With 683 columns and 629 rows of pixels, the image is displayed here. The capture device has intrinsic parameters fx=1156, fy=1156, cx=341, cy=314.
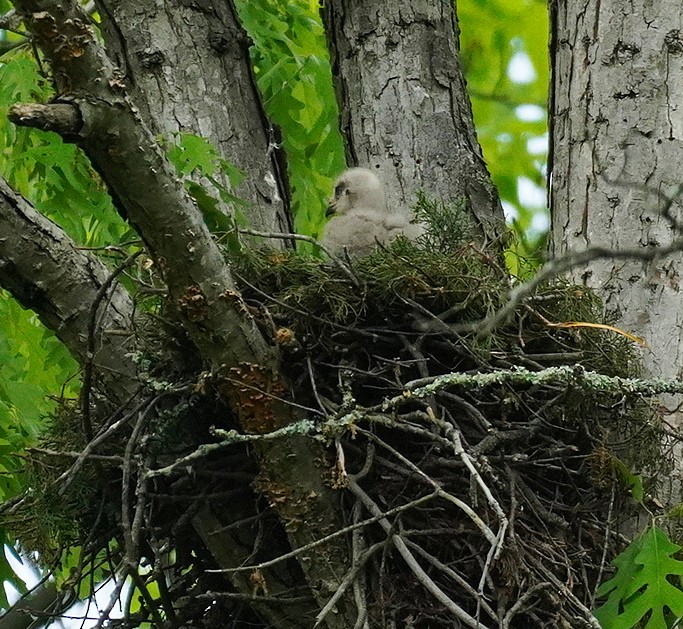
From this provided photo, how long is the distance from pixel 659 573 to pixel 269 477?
3.48 ft

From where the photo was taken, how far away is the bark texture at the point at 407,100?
4.39 meters

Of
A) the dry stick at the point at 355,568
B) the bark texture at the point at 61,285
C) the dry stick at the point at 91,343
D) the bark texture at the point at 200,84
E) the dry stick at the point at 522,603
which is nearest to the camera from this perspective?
the dry stick at the point at 522,603

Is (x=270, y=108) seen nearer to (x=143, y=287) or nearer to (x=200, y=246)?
(x=143, y=287)

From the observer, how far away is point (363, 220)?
4492 mm

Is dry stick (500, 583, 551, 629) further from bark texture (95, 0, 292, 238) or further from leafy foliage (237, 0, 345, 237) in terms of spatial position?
leafy foliage (237, 0, 345, 237)

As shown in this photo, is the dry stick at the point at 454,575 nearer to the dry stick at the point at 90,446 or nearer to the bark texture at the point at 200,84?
the dry stick at the point at 90,446

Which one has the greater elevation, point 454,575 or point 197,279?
point 197,279

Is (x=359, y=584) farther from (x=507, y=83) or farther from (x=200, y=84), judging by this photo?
(x=507, y=83)

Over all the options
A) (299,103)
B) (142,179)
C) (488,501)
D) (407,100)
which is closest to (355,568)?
(488,501)

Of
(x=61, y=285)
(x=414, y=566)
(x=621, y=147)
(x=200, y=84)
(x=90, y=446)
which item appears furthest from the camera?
(x=200, y=84)

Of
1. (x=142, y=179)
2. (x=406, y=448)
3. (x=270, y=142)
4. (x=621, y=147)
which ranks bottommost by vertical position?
(x=406, y=448)

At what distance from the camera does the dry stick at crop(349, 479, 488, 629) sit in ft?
8.98

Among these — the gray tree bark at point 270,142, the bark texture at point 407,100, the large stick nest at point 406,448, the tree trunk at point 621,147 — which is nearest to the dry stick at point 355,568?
the large stick nest at point 406,448

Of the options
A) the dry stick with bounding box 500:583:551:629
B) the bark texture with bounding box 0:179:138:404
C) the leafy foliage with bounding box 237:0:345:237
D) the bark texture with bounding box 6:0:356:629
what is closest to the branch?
the bark texture with bounding box 6:0:356:629
